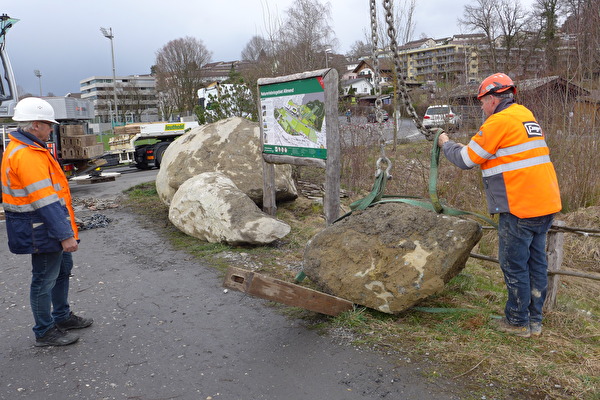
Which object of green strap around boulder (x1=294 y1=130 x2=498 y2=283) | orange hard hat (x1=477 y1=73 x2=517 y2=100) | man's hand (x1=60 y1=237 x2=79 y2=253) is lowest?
man's hand (x1=60 y1=237 x2=79 y2=253)

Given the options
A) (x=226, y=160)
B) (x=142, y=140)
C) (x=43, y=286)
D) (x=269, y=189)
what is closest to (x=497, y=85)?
(x=43, y=286)

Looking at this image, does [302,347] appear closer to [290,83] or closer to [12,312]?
[12,312]

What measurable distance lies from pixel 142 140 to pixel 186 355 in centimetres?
1537

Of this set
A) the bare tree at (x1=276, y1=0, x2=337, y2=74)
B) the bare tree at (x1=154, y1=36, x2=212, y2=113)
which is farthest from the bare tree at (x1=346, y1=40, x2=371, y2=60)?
the bare tree at (x1=154, y1=36, x2=212, y2=113)

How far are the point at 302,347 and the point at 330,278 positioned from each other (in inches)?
27.1

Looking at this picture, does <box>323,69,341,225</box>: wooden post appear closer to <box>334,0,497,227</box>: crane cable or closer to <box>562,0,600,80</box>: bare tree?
<box>334,0,497,227</box>: crane cable

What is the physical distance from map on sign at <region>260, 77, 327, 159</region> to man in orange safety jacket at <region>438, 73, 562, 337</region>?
2.32 metres

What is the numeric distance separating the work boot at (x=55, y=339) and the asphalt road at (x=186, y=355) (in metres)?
0.06

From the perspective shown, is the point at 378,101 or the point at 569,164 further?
the point at 569,164

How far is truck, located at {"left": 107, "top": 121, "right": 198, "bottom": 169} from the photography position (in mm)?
16812

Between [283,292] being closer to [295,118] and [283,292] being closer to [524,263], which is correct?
[524,263]

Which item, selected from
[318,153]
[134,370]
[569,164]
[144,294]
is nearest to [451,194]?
[569,164]

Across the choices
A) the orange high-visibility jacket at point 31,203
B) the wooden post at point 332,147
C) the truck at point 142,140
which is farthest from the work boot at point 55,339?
the truck at point 142,140

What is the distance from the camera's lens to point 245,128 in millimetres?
8914
